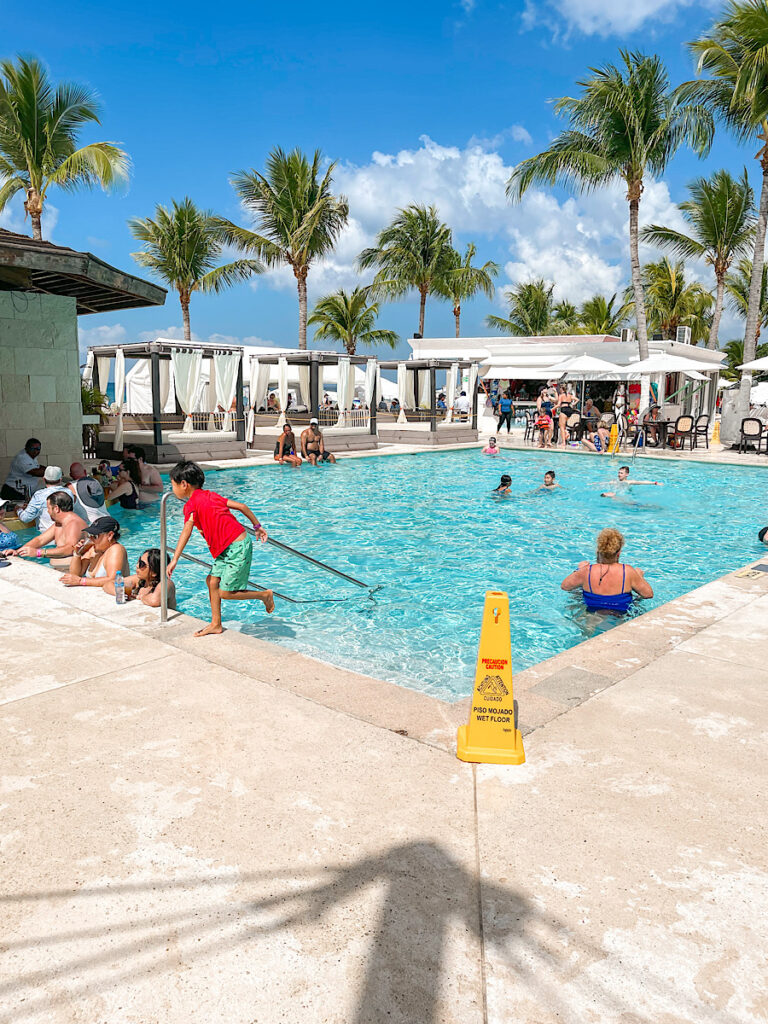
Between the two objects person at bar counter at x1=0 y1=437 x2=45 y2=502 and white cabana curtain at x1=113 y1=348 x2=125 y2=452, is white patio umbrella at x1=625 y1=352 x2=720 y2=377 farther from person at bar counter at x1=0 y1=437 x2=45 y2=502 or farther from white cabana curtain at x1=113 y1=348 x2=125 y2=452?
person at bar counter at x1=0 y1=437 x2=45 y2=502

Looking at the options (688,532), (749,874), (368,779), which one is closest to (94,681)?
(368,779)

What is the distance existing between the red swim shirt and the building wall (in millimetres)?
7347

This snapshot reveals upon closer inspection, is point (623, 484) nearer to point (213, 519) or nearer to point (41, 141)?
point (213, 519)

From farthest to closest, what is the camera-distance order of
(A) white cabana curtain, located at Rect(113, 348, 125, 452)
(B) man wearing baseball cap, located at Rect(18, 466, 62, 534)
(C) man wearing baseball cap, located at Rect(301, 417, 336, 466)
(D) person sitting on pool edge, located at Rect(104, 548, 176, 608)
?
1. (C) man wearing baseball cap, located at Rect(301, 417, 336, 466)
2. (A) white cabana curtain, located at Rect(113, 348, 125, 452)
3. (B) man wearing baseball cap, located at Rect(18, 466, 62, 534)
4. (D) person sitting on pool edge, located at Rect(104, 548, 176, 608)

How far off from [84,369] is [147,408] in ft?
6.57

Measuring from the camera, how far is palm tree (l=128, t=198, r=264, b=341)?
36.5 metres

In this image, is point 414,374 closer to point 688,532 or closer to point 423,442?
point 423,442

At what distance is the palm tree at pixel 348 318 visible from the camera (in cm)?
4225

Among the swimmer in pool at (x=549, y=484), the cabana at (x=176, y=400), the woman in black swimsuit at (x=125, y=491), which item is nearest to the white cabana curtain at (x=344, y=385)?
the cabana at (x=176, y=400)

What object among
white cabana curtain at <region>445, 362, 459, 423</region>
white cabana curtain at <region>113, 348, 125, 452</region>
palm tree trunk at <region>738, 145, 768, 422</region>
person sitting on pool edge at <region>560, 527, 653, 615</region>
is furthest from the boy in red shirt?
white cabana curtain at <region>445, 362, 459, 423</region>

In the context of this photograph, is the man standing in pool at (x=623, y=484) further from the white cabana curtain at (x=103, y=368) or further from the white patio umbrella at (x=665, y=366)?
the white cabana curtain at (x=103, y=368)

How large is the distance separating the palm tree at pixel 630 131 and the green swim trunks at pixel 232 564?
2287cm

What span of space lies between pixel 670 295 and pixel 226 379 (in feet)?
109

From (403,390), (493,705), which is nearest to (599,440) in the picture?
(403,390)
